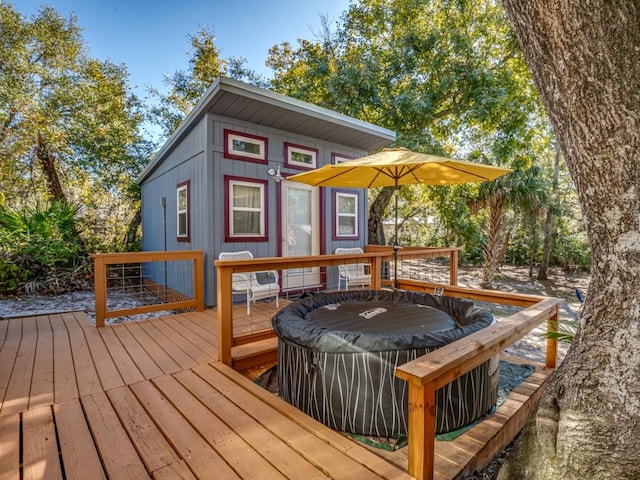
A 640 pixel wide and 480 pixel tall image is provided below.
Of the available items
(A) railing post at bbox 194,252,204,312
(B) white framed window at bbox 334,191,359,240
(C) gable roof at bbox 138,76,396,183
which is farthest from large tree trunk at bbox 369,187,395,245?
(A) railing post at bbox 194,252,204,312

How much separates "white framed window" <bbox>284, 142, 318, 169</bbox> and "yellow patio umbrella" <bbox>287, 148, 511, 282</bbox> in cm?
187

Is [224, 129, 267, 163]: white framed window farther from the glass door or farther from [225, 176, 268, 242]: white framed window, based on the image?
the glass door

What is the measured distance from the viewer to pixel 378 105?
27.3 feet

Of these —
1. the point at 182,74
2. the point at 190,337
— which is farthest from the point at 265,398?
the point at 182,74

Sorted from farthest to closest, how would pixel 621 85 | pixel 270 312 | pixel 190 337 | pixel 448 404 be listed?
1. pixel 270 312
2. pixel 190 337
3. pixel 448 404
4. pixel 621 85

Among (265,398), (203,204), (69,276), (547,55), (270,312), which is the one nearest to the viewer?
(547,55)

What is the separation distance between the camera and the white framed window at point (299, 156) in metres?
5.94

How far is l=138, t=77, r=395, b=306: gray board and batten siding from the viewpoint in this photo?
16.3 ft

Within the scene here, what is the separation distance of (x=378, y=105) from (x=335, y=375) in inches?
304

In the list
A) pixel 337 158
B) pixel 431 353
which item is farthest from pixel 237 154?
pixel 431 353

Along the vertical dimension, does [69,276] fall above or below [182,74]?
below

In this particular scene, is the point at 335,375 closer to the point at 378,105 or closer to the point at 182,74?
the point at 378,105

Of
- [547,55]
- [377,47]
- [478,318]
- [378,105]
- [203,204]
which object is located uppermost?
[377,47]

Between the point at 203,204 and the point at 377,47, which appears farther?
the point at 377,47
